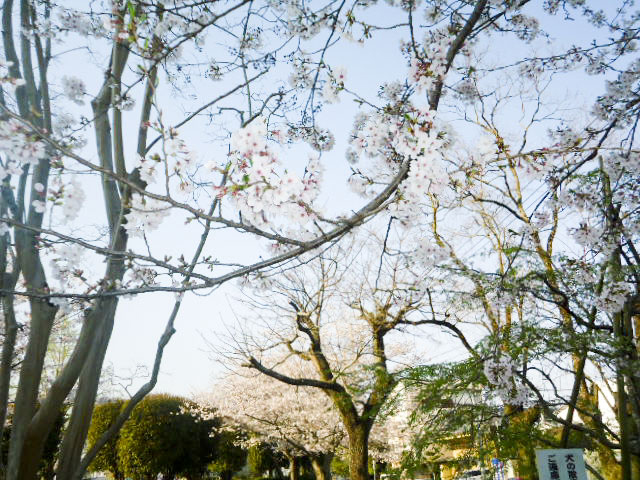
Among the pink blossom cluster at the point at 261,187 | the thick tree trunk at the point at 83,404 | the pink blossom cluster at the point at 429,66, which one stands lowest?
the thick tree trunk at the point at 83,404

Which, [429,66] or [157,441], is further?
[157,441]

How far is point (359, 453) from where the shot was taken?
7.90 metres

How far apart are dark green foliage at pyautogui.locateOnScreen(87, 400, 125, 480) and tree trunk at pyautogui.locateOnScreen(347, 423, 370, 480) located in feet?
28.1

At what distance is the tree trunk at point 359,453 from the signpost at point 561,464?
16.7 feet

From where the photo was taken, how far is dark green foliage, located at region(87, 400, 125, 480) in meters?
13.4

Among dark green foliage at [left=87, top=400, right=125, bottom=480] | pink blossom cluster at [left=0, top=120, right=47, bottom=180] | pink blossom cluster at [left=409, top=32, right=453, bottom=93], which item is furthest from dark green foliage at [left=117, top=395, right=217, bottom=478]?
pink blossom cluster at [left=409, top=32, right=453, bottom=93]

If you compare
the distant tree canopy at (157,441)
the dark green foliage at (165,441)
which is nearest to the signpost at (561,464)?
the dark green foliage at (165,441)

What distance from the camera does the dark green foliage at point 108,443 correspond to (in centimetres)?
1337

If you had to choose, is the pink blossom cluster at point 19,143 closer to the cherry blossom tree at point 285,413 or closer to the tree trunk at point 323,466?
the cherry blossom tree at point 285,413

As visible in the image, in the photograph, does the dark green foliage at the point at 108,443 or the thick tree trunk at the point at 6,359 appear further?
the dark green foliage at the point at 108,443

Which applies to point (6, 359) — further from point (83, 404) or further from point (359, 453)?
point (359, 453)

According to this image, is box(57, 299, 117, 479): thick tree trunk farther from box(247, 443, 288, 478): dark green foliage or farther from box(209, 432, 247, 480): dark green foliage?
box(247, 443, 288, 478): dark green foliage

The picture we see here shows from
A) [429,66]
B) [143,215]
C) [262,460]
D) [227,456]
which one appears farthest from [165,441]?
[429,66]

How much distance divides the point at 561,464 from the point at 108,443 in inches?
526
